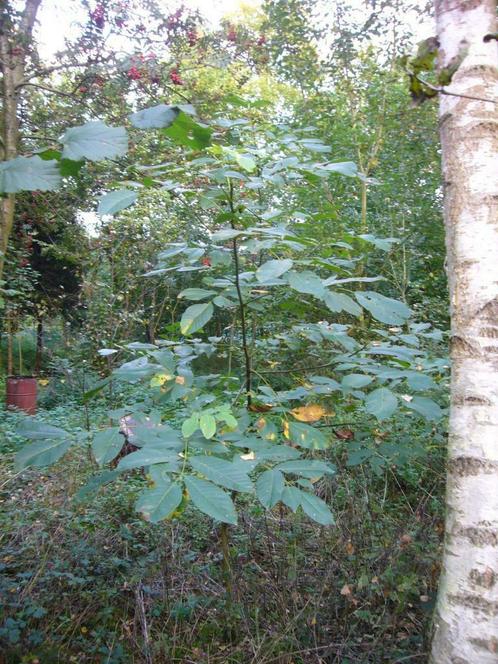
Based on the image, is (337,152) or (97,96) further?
(337,152)

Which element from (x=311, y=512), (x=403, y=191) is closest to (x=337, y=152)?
(x=403, y=191)

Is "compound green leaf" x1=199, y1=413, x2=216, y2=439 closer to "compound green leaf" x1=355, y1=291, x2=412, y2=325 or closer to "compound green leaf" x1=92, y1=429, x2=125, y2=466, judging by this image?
"compound green leaf" x1=92, y1=429, x2=125, y2=466

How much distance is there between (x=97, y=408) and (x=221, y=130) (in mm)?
4678

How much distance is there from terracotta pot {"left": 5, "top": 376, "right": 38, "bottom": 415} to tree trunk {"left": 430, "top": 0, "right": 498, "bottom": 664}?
21.1ft

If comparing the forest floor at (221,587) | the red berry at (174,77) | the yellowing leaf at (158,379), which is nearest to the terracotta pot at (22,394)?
the forest floor at (221,587)

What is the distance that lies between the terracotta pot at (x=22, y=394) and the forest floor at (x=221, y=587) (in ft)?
12.5

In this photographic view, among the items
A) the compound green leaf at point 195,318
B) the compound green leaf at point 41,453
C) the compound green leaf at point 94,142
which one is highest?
the compound green leaf at point 94,142

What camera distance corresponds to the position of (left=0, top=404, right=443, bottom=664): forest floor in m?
1.97

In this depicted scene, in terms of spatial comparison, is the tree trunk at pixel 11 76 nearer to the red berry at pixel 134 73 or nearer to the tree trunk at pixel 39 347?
the red berry at pixel 134 73

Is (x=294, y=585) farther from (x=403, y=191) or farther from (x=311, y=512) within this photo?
(x=403, y=191)

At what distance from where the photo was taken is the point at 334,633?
2.02 meters

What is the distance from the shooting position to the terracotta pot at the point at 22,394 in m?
6.74

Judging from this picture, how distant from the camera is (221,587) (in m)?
2.37

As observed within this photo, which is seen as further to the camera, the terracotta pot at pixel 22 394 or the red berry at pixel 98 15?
the terracotta pot at pixel 22 394
